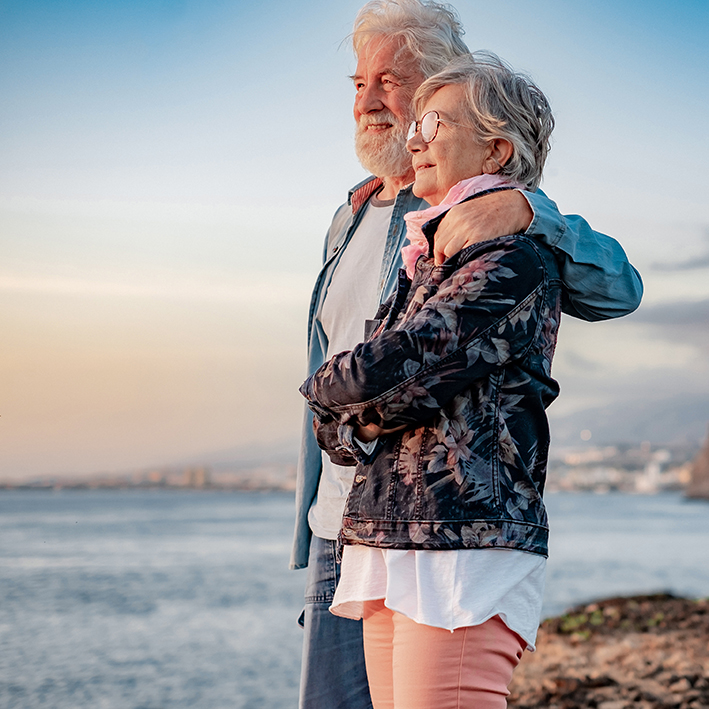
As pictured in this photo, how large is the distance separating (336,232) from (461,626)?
5.61ft

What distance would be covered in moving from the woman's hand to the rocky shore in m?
4.49

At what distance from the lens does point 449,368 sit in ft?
4.67

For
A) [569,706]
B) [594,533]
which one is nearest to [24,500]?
[594,533]

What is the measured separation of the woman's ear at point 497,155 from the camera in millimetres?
1670

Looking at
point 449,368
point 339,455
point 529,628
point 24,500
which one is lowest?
point 24,500

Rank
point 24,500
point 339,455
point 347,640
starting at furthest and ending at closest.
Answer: point 24,500 < point 347,640 < point 339,455

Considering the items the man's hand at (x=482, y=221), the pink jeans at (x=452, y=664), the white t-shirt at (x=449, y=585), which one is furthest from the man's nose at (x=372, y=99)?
the pink jeans at (x=452, y=664)

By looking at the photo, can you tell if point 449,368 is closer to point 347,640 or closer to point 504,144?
point 504,144

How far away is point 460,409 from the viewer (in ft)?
4.80

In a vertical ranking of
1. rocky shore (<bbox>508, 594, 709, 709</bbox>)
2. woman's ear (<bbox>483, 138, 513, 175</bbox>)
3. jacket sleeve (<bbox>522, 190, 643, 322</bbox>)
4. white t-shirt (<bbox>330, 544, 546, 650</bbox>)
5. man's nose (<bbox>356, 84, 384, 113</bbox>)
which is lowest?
rocky shore (<bbox>508, 594, 709, 709</bbox>)

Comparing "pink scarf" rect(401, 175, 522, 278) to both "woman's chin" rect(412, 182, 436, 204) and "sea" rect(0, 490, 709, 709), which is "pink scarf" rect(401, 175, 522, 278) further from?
"sea" rect(0, 490, 709, 709)

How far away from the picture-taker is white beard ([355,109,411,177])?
8.30ft

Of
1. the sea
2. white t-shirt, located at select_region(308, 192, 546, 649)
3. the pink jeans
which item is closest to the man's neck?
white t-shirt, located at select_region(308, 192, 546, 649)

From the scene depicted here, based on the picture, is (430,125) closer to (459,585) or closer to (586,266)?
(586,266)
